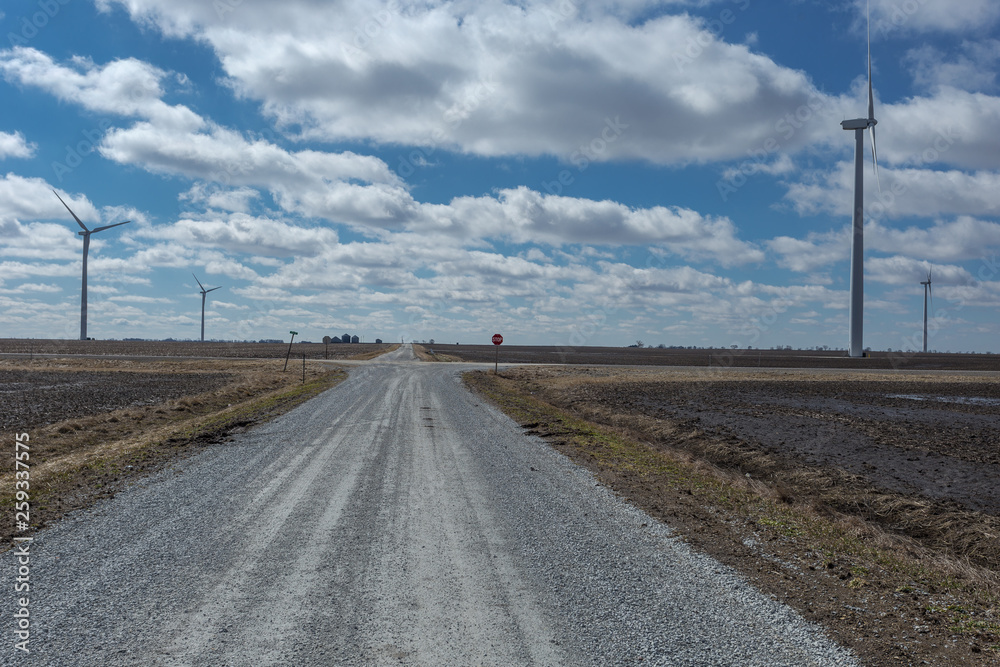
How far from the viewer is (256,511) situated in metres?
9.28

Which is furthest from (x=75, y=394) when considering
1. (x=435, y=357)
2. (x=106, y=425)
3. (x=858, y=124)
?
(x=858, y=124)

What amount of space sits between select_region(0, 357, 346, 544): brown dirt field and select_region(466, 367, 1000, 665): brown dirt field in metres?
9.48

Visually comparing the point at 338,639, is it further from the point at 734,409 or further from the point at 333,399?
the point at 734,409

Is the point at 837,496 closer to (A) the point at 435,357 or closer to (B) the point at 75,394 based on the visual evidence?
(B) the point at 75,394

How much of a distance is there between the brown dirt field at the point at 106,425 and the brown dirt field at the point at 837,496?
9.48m

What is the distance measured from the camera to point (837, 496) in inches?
497

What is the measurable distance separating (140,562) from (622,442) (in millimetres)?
13563

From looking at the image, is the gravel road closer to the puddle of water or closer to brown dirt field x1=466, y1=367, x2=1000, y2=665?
brown dirt field x1=466, y1=367, x2=1000, y2=665

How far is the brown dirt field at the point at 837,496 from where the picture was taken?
20.1 ft

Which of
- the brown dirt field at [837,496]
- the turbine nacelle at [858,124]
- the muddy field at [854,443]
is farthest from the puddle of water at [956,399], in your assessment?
the turbine nacelle at [858,124]

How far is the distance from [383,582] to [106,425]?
17.6m

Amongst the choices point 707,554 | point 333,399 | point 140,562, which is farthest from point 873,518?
point 333,399

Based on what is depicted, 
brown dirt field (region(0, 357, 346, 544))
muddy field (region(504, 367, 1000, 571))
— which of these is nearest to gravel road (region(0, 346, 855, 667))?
brown dirt field (region(0, 357, 346, 544))

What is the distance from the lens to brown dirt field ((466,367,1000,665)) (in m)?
6.14
